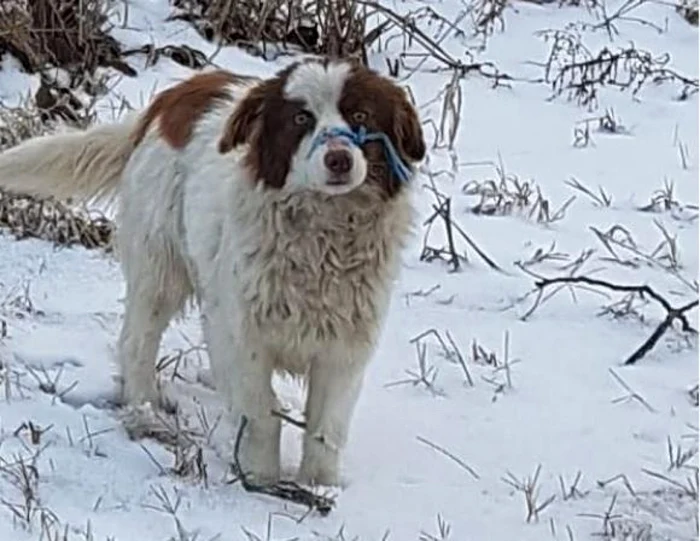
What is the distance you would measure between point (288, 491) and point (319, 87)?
1067 millimetres

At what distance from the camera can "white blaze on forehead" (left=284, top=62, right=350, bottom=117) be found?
195 inches

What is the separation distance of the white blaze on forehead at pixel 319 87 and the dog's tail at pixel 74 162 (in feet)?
3.59

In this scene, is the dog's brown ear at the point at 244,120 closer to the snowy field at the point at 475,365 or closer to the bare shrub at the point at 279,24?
the snowy field at the point at 475,365

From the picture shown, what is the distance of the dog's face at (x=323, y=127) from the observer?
4871 mm

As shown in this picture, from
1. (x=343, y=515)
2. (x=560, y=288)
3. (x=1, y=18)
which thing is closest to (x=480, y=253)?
(x=560, y=288)

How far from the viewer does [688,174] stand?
8.08 m

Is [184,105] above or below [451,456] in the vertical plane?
above

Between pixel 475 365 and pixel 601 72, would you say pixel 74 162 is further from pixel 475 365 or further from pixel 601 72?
pixel 601 72

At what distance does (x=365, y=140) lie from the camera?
5.01m

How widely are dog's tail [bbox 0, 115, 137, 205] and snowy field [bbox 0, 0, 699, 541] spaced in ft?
1.51

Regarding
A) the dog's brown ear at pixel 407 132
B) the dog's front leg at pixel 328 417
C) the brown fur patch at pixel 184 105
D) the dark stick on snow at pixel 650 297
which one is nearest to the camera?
the dog's brown ear at pixel 407 132

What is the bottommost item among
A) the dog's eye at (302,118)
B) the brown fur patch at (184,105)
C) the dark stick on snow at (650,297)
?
the dark stick on snow at (650,297)

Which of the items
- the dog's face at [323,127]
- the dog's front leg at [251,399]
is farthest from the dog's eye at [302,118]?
the dog's front leg at [251,399]

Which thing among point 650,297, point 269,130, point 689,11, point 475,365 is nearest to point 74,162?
point 269,130
